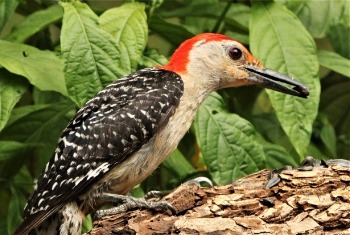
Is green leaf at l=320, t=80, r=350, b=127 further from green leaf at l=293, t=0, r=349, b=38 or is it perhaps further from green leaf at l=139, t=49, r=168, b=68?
green leaf at l=139, t=49, r=168, b=68

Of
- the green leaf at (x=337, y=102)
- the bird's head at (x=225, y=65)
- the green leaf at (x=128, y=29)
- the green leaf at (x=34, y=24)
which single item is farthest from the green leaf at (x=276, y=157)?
the green leaf at (x=34, y=24)

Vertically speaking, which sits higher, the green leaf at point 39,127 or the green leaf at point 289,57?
the green leaf at point 289,57

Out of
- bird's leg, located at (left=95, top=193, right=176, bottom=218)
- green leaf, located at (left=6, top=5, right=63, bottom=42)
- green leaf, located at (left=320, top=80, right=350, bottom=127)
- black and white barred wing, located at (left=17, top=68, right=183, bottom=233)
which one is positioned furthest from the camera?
green leaf, located at (left=320, top=80, right=350, bottom=127)

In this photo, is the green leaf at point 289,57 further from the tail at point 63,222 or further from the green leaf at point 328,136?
the tail at point 63,222

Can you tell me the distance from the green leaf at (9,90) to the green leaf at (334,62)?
1.41m

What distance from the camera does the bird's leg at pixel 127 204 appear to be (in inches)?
118

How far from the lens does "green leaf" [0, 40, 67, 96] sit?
3.71 metres

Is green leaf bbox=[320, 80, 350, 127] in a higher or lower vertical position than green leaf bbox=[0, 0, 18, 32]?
lower

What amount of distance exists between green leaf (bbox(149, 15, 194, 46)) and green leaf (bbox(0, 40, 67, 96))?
0.53m

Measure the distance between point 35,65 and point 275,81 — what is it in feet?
3.30

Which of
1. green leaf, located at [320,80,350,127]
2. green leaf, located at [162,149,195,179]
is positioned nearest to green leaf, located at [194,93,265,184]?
green leaf, located at [162,149,195,179]

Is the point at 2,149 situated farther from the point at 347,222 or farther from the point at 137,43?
the point at 347,222

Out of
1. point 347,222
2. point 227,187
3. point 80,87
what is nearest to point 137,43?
point 80,87

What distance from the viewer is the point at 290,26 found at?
403cm
